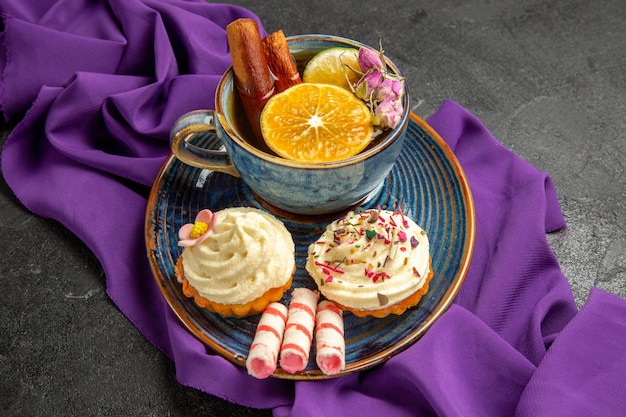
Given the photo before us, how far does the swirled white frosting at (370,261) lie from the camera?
1.13 m

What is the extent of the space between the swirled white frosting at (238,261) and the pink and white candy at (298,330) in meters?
0.05

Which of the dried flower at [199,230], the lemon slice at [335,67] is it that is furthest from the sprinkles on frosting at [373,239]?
the lemon slice at [335,67]

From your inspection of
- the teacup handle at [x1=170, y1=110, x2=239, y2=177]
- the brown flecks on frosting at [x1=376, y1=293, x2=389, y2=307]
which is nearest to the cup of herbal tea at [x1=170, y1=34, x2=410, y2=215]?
the teacup handle at [x1=170, y1=110, x2=239, y2=177]

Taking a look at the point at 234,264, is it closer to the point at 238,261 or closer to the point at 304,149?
the point at 238,261

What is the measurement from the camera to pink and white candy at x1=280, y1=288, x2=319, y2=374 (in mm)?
1068

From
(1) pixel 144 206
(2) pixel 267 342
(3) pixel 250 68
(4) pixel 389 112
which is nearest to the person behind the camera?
(2) pixel 267 342

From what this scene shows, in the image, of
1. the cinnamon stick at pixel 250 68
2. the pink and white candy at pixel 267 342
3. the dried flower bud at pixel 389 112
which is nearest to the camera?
the pink and white candy at pixel 267 342

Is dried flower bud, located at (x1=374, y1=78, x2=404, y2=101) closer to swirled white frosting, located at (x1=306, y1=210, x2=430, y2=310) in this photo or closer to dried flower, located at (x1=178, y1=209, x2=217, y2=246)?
swirled white frosting, located at (x1=306, y1=210, x2=430, y2=310)

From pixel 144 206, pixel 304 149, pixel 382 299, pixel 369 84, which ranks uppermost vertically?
Answer: pixel 369 84

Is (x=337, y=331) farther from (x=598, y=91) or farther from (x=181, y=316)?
(x=598, y=91)

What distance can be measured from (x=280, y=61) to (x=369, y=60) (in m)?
0.21

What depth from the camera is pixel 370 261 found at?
3.80 ft

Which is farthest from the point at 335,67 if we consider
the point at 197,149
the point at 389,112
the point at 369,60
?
the point at 197,149

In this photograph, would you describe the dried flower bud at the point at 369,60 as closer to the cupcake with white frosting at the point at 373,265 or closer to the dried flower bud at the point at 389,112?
the dried flower bud at the point at 389,112
